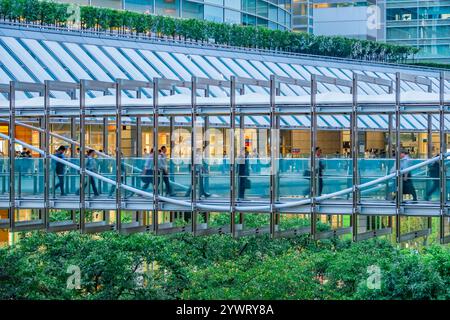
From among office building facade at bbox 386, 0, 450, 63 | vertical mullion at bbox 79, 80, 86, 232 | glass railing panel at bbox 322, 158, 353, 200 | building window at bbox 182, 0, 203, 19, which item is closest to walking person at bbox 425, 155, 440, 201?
glass railing panel at bbox 322, 158, 353, 200

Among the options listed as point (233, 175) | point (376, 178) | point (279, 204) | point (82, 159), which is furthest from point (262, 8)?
point (376, 178)

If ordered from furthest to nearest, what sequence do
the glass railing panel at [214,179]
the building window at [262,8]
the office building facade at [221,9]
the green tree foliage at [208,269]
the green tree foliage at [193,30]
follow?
the building window at [262,8], the office building facade at [221,9], the green tree foliage at [193,30], the green tree foliage at [208,269], the glass railing panel at [214,179]

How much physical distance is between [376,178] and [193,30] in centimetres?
4562

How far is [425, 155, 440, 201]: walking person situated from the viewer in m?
33.1

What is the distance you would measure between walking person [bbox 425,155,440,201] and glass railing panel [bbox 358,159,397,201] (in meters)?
1.08

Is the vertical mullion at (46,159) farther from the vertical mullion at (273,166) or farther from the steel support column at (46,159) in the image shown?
the vertical mullion at (273,166)

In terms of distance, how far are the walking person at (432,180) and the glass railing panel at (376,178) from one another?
1079 mm

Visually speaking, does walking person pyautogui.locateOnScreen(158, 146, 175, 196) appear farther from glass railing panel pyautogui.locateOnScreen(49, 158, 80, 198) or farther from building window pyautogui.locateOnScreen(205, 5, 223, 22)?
building window pyautogui.locateOnScreen(205, 5, 223, 22)

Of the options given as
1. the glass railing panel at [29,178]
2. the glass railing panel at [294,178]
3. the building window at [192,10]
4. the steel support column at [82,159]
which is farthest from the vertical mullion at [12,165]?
the building window at [192,10]

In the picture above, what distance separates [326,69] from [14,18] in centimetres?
2547

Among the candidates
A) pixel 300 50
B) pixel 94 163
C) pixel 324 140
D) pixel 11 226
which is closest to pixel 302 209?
pixel 94 163

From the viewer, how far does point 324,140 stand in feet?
261

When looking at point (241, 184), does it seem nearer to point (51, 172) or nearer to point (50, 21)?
point (51, 172)

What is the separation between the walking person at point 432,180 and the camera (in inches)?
1302
